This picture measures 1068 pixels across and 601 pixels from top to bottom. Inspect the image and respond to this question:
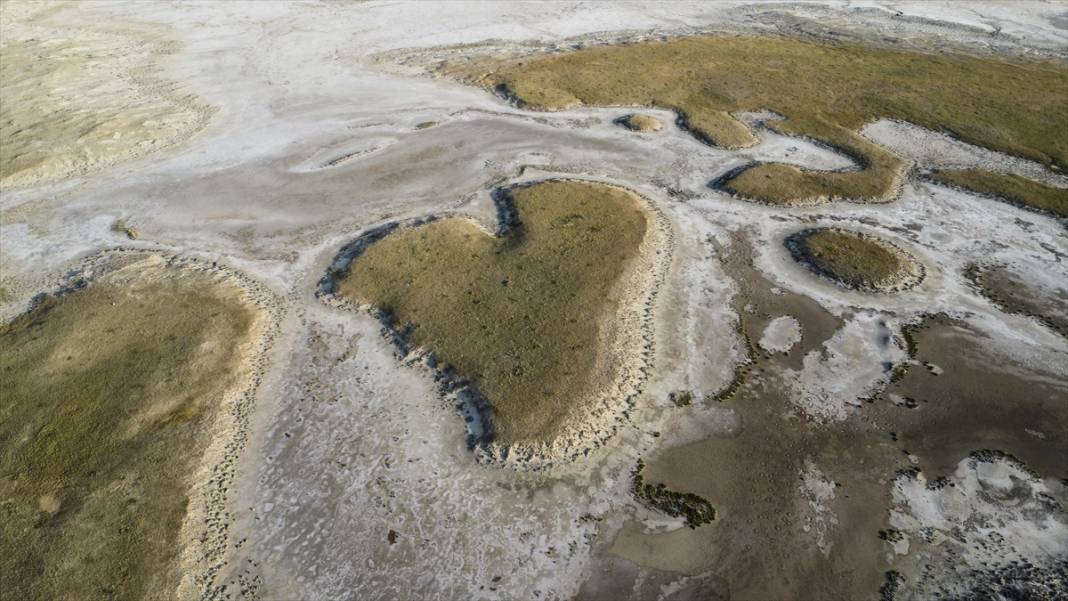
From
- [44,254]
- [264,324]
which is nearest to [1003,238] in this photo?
[264,324]

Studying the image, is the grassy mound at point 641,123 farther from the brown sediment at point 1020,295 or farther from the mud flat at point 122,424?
the mud flat at point 122,424

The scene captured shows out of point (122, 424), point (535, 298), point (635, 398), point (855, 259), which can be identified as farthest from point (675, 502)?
point (122, 424)

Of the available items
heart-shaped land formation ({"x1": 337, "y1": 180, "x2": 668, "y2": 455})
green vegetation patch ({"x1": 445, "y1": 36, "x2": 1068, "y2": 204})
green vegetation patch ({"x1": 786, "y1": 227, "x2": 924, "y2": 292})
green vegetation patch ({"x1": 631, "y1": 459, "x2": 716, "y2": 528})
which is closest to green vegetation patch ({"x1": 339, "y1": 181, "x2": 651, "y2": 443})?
heart-shaped land formation ({"x1": 337, "y1": 180, "x2": 668, "y2": 455})

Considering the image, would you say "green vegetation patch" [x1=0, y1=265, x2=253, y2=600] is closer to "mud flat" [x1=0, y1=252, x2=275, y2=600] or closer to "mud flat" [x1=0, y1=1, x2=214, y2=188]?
"mud flat" [x1=0, y1=252, x2=275, y2=600]

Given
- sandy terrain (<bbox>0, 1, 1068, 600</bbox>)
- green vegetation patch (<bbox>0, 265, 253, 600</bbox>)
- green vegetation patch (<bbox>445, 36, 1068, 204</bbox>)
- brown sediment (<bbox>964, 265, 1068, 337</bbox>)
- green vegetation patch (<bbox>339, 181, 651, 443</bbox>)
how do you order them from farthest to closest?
1. green vegetation patch (<bbox>445, 36, 1068, 204</bbox>)
2. brown sediment (<bbox>964, 265, 1068, 337</bbox>)
3. green vegetation patch (<bbox>339, 181, 651, 443</bbox>)
4. sandy terrain (<bbox>0, 1, 1068, 600</bbox>)
5. green vegetation patch (<bbox>0, 265, 253, 600</bbox>)

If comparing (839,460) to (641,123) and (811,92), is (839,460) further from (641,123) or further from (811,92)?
(811,92)
